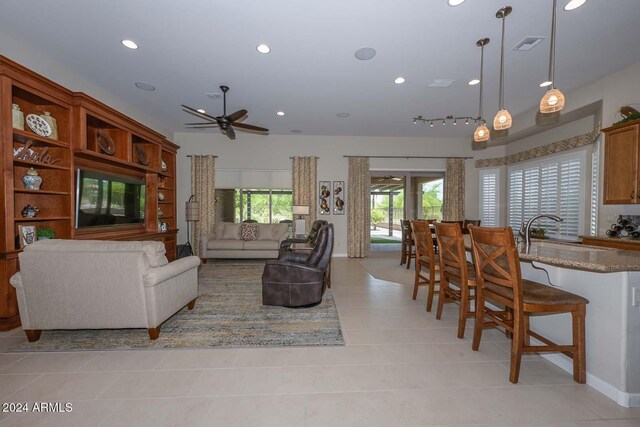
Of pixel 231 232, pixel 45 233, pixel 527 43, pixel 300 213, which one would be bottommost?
pixel 231 232

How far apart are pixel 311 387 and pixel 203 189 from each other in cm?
596

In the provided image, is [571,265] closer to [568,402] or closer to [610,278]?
[610,278]

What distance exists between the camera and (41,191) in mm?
3037

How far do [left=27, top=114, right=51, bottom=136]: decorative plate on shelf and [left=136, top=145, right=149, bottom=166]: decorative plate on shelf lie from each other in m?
1.72

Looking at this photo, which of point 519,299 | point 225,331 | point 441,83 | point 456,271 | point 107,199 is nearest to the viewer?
point 519,299

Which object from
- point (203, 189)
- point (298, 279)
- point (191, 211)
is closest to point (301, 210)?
point (191, 211)

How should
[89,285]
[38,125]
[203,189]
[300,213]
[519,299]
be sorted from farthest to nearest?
[203,189], [300,213], [38,125], [89,285], [519,299]

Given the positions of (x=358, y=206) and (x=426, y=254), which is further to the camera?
(x=358, y=206)

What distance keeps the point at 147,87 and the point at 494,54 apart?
201 inches

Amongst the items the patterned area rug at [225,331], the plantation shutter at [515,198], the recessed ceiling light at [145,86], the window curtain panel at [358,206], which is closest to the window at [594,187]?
the plantation shutter at [515,198]

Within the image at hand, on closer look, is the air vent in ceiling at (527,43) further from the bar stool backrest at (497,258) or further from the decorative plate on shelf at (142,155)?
the decorative plate on shelf at (142,155)

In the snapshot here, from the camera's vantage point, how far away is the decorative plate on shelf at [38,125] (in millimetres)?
3027

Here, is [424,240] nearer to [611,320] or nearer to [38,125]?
[611,320]

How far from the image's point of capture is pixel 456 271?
9.01 feet
